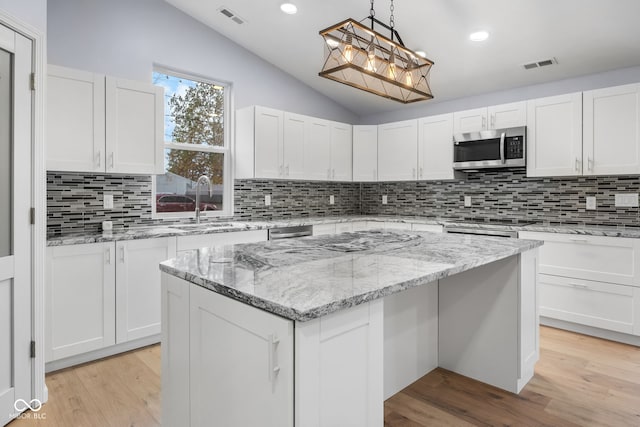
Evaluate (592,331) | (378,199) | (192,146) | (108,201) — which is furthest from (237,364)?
(378,199)

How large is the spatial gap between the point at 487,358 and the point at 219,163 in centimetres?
318

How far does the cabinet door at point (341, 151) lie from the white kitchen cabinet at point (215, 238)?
5.16ft

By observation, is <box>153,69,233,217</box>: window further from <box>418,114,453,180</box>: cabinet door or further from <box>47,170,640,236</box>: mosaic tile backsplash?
<box>418,114,453,180</box>: cabinet door

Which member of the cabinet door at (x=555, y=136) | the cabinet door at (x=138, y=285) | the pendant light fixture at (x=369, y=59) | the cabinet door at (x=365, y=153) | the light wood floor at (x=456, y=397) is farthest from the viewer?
the cabinet door at (x=365, y=153)

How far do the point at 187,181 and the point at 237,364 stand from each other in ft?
9.99

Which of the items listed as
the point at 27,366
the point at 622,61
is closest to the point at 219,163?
the point at 27,366

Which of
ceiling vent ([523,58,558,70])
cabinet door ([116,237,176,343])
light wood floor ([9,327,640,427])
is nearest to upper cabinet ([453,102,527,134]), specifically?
ceiling vent ([523,58,558,70])

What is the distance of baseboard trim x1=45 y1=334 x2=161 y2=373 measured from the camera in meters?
2.64

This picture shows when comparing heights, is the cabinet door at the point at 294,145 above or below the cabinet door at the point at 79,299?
above

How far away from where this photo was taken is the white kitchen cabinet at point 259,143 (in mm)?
4113

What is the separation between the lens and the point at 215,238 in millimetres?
3363

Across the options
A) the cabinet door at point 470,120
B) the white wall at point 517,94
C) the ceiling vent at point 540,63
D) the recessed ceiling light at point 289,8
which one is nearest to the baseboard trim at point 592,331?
the cabinet door at point 470,120

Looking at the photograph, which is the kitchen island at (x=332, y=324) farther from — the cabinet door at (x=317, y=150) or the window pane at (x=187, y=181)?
the cabinet door at (x=317, y=150)

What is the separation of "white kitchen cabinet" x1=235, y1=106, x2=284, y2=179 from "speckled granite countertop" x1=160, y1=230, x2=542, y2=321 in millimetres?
1893
